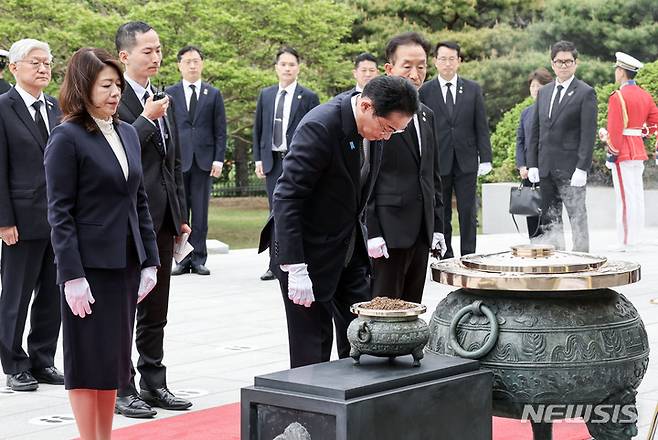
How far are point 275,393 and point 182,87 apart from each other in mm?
6885

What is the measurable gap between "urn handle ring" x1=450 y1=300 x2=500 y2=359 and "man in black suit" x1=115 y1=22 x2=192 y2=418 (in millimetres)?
1678

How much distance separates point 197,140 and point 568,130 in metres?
3.35

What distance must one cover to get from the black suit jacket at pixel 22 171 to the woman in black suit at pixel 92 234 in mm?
1576

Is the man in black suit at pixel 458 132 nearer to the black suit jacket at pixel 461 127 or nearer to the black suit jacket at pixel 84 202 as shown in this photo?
the black suit jacket at pixel 461 127

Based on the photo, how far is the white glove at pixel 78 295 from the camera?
417 centimetres

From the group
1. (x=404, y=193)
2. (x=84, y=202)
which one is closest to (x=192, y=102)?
(x=404, y=193)

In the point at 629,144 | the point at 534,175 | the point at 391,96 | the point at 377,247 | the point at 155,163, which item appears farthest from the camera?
the point at 629,144

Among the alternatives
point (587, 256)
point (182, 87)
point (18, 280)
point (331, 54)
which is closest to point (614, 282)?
point (587, 256)

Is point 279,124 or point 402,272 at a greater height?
point 279,124

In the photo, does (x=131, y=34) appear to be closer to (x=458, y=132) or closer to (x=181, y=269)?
(x=458, y=132)

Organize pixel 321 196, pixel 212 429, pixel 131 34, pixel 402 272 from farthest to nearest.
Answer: pixel 402 272 → pixel 131 34 → pixel 212 429 → pixel 321 196

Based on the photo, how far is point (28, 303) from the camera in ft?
19.5

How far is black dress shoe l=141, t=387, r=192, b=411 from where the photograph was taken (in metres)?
5.38

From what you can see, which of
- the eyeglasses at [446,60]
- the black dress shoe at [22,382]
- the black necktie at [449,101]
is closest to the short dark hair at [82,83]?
the black dress shoe at [22,382]
